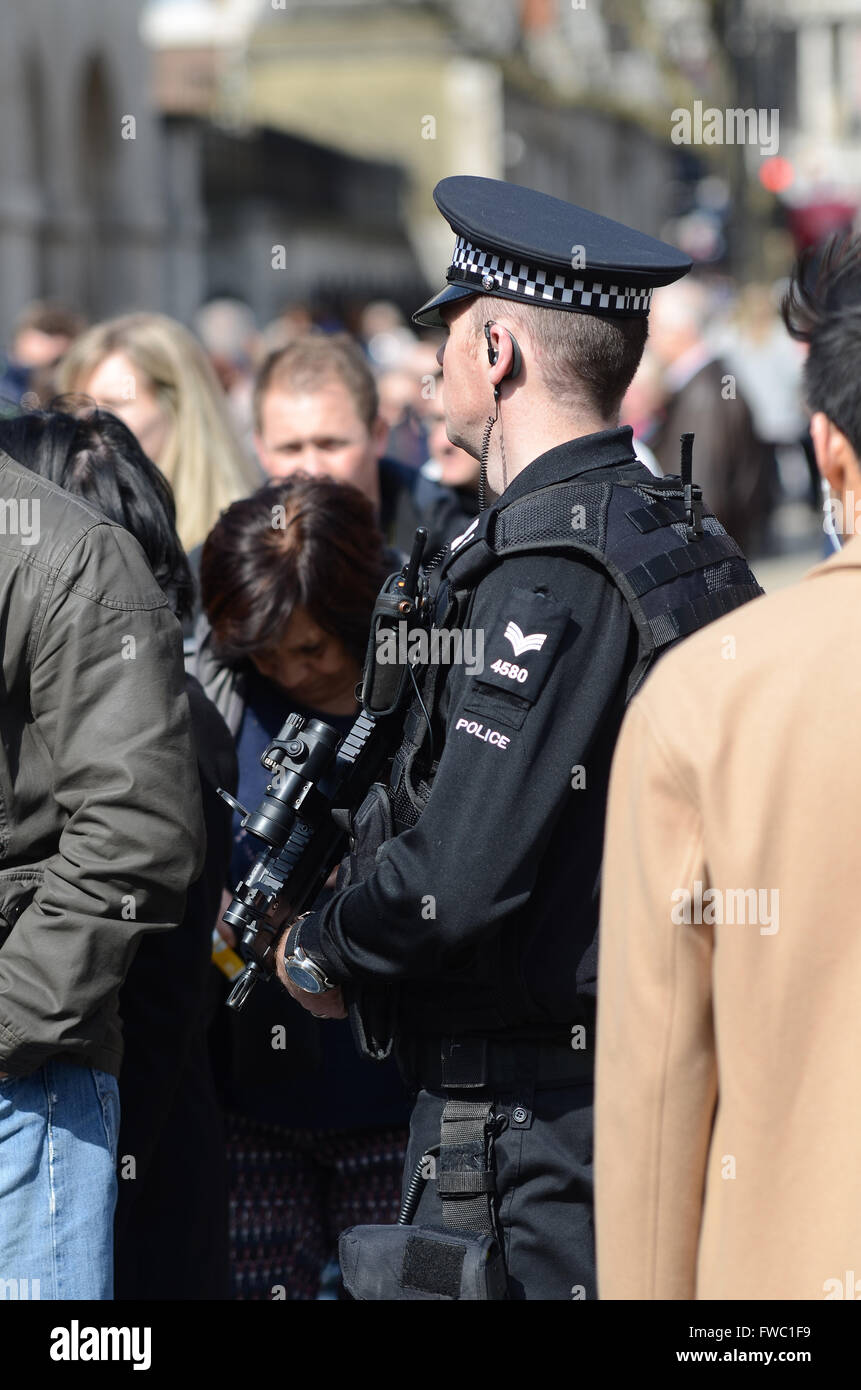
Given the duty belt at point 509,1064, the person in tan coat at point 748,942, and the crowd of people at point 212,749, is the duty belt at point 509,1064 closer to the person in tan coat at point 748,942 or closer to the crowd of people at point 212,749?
the crowd of people at point 212,749

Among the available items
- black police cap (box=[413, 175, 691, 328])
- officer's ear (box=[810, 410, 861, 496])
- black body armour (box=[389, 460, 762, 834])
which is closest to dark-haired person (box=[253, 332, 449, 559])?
black police cap (box=[413, 175, 691, 328])

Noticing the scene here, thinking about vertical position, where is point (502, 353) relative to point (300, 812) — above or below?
above

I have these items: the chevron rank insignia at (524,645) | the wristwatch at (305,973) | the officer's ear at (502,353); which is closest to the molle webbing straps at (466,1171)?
the wristwatch at (305,973)

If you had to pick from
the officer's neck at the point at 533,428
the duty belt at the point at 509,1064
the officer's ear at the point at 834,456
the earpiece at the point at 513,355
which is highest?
the earpiece at the point at 513,355

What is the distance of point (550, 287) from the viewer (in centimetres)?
266

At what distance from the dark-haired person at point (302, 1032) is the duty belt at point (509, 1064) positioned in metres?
0.95

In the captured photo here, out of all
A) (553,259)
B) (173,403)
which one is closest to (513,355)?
(553,259)

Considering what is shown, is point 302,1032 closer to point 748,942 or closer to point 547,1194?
point 547,1194

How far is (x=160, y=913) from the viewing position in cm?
267

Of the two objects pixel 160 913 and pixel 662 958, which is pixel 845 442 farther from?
pixel 160 913

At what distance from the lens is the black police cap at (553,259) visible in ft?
8.66

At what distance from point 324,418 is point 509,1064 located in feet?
8.76

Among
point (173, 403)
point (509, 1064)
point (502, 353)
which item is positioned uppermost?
point (173, 403)

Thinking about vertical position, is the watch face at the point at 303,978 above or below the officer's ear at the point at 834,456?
below
